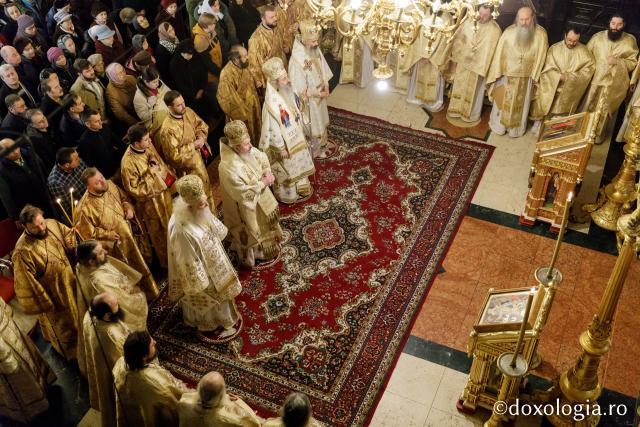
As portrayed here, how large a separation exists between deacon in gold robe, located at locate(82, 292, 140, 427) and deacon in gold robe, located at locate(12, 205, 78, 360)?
26.3 inches

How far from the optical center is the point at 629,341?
7.11 meters

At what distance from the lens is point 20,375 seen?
622 centimetres


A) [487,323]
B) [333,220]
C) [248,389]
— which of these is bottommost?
[248,389]

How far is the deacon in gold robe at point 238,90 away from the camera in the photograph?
8.52 m

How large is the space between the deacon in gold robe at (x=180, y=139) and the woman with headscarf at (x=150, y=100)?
10.8 inches

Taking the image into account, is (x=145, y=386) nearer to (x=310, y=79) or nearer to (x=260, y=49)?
(x=310, y=79)

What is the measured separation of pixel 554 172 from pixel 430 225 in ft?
5.01

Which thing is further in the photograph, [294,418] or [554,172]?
[554,172]

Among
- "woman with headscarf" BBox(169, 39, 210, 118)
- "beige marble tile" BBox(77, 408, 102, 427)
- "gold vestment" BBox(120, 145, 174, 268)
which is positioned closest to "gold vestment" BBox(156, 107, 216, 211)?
"gold vestment" BBox(120, 145, 174, 268)

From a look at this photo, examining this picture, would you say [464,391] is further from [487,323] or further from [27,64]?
[27,64]

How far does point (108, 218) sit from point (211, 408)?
254 centimetres

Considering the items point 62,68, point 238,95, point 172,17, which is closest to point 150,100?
point 238,95

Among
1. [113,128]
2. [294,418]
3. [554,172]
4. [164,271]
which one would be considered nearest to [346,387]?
[294,418]

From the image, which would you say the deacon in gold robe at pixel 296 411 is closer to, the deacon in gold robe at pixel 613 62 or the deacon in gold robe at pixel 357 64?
the deacon in gold robe at pixel 613 62
